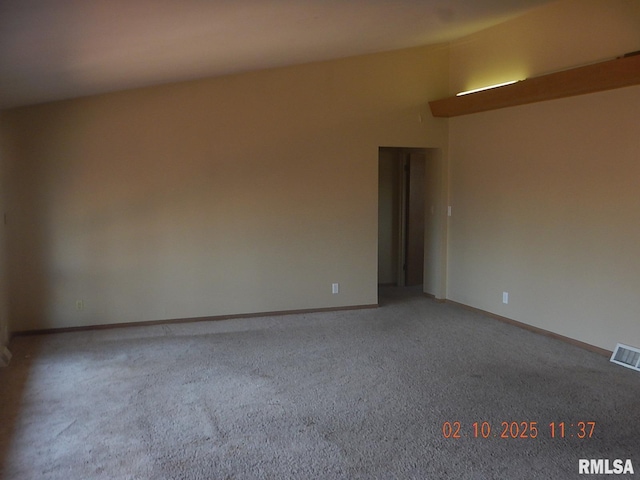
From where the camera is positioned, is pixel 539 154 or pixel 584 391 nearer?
pixel 584 391

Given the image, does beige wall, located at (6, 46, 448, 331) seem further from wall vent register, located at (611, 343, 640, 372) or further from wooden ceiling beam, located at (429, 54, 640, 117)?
wall vent register, located at (611, 343, 640, 372)

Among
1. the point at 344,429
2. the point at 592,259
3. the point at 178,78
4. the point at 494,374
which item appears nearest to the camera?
the point at 344,429

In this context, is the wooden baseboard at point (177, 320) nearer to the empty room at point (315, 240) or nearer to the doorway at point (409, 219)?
the empty room at point (315, 240)

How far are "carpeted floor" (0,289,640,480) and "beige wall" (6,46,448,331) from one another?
55cm

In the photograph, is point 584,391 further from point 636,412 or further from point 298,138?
point 298,138

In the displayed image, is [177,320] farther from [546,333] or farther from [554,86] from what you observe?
[554,86]

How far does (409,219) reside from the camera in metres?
7.34

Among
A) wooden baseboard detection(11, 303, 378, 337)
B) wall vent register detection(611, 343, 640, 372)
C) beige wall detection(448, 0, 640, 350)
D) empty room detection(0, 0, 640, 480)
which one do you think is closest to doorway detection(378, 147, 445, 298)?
empty room detection(0, 0, 640, 480)

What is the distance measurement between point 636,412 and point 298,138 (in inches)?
159

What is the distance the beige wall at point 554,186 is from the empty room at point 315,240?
2 cm

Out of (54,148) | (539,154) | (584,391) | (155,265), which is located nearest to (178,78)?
(54,148)

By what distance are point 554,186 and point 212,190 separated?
11.3ft

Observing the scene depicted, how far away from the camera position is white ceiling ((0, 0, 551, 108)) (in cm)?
228

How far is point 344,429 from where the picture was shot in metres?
3.12
